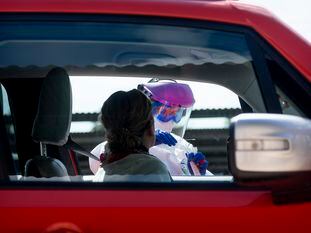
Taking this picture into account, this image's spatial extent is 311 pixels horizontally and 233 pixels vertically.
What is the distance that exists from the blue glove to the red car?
1.78m

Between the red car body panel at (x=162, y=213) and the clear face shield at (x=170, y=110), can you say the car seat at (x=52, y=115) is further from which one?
the clear face shield at (x=170, y=110)

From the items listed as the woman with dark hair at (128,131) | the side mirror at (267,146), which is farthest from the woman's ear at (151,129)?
the side mirror at (267,146)

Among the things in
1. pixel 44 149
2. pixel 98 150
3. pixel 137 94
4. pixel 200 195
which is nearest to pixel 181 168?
pixel 98 150

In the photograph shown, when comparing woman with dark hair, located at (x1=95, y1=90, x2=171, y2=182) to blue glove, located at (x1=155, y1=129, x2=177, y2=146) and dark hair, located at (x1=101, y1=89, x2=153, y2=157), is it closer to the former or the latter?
dark hair, located at (x1=101, y1=89, x2=153, y2=157)

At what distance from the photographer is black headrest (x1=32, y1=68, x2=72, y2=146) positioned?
2805 mm

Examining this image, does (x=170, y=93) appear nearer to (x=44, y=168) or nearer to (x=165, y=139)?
(x=165, y=139)

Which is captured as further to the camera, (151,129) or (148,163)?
(151,129)

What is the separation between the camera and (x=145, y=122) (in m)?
2.81

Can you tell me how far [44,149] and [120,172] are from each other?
1071mm

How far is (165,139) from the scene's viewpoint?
4.50 m

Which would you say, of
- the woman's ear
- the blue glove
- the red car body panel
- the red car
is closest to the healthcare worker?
the blue glove

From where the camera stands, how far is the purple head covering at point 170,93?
403cm

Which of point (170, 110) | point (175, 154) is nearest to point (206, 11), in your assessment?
point (175, 154)

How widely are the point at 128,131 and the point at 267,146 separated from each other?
0.93 m
